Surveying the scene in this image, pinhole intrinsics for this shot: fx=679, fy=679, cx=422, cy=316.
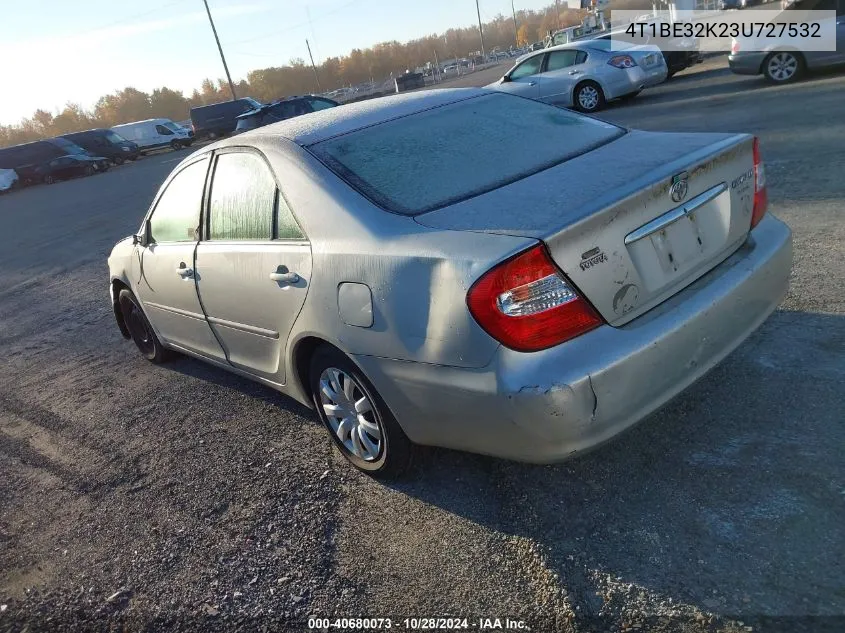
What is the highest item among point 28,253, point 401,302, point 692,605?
point 401,302

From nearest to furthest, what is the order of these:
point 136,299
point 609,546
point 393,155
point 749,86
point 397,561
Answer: point 609,546 → point 397,561 → point 393,155 → point 136,299 → point 749,86

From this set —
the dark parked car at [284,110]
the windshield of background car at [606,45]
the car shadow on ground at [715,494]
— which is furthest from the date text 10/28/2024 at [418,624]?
the dark parked car at [284,110]

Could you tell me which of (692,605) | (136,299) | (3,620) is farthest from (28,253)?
(692,605)

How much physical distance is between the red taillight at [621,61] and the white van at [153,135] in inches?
1208

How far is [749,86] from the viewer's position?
40.4 ft

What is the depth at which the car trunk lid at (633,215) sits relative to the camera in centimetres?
232

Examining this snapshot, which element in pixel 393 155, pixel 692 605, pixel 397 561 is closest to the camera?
pixel 692 605

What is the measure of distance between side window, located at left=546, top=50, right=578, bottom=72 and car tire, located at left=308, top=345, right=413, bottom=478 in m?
12.3

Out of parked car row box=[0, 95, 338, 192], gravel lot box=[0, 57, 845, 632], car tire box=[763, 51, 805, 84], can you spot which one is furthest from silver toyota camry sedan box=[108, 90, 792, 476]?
parked car row box=[0, 95, 338, 192]

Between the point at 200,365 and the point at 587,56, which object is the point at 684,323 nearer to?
the point at 200,365

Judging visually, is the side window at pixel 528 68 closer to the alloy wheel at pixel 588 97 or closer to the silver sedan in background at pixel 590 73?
the silver sedan in background at pixel 590 73

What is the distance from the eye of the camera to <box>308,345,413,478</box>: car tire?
114 inches

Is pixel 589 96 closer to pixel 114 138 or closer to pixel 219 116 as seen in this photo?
pixel 219 116

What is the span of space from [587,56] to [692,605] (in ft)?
43.4
